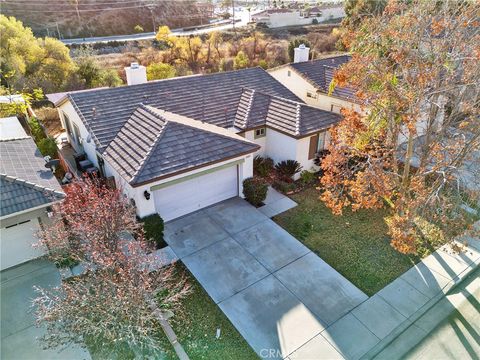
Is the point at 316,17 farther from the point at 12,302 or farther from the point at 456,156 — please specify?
the point at 12,302

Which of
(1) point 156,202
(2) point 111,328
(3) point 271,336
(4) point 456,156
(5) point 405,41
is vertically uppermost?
(5) point 405,41

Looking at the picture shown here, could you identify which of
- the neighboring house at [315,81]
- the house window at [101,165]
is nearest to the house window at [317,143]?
the neighboring house at [315,81]

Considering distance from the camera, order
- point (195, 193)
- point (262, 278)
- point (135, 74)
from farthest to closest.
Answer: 1. point (135, 74)
2. point (195, 193)
3. point (262, 278)

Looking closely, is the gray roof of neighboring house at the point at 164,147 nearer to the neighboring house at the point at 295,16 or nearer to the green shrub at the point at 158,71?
the green shrub at the point at 158,71

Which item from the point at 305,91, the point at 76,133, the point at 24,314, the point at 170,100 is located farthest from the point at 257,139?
the point at 24,314

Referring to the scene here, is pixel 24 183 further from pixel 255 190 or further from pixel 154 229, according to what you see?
pixel 255 190

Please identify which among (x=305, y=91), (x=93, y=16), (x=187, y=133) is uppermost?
(x=93, y=16)

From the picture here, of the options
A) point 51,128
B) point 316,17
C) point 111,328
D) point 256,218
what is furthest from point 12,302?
point 316,17
